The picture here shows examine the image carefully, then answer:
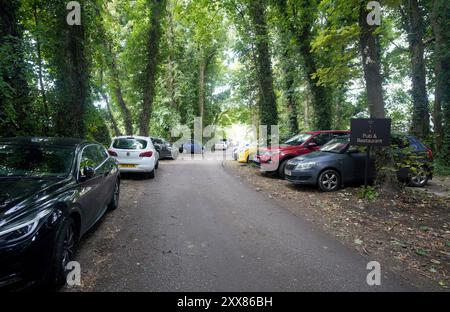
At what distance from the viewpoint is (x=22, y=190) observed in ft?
9.72

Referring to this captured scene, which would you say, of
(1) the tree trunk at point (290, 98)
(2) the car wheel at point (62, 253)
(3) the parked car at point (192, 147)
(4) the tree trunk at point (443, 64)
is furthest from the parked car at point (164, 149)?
(4) the tree trunk at point (443, 64)

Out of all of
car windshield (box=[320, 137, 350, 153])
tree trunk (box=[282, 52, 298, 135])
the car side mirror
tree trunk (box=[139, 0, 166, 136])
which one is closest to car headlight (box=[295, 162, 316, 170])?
car windshield (box=[320, 137, 350, 153])

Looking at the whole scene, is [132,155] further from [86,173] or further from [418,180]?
[418,180]

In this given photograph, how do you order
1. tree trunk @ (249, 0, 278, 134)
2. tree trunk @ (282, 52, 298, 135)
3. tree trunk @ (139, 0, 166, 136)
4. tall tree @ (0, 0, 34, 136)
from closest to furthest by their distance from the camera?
1. tall tree @ (0, 0, 34, 136)
2. tree trunk @ (249, 0, 278, 134)
3. tree trunk @ (282, 52, 298, 135)
4. tree trunk @ (139, 0, 166, 136)

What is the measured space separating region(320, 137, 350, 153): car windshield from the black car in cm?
652

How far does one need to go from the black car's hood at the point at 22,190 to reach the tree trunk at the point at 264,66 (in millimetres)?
12115

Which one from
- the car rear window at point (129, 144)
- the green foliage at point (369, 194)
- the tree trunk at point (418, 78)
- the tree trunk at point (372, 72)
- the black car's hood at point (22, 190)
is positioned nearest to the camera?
the black car's hood at point (22, 190)

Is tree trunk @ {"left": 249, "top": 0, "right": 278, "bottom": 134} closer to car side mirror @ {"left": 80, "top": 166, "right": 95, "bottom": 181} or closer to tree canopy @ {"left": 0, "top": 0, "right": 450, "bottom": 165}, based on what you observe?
tree canopy @ {"left": 0, "top": 0, "right": 450, "bottom": 165}

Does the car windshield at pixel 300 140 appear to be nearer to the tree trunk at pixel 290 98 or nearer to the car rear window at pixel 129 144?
the car rear window at pixel 129 144

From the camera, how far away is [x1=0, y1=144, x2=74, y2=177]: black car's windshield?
355 cm

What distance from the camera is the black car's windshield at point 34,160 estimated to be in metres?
3.55

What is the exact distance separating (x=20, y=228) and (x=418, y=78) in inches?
701

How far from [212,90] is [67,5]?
2838cm
